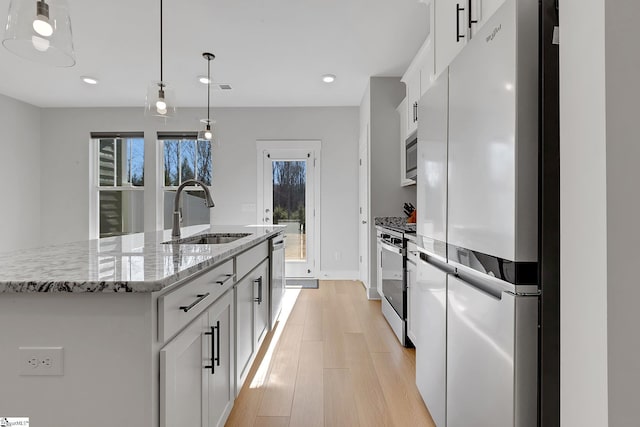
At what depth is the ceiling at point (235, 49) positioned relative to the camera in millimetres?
2838

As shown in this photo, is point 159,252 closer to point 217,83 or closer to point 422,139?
point 422,139

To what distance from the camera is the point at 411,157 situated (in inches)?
140

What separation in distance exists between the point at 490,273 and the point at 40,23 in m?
1.83

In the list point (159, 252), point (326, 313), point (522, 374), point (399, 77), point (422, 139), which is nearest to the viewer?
point (522, 374)

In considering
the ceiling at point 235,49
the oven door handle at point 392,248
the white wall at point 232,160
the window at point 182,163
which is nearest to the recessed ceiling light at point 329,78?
the ceiling at point 235,49

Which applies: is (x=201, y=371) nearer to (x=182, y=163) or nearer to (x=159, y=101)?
(x=159, y=101)

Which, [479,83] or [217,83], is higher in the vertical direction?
[217,83]

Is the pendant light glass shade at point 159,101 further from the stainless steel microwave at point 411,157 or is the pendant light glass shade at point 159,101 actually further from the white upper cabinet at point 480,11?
the stainless steel microwave at point 411,157

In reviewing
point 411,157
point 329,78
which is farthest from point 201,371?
point 329,78

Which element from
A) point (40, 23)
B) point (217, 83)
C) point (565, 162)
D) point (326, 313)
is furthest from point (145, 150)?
point (565, 162)

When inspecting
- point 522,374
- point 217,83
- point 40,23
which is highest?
point 217,83

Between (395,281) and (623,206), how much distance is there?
237 centimetres

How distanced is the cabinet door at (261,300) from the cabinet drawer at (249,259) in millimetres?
62

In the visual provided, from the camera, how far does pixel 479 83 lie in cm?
113
